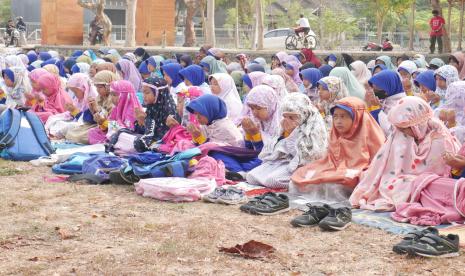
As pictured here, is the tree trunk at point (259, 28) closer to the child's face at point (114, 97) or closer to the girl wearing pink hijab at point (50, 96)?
the girl wearing pink hijab at point (50, 96)

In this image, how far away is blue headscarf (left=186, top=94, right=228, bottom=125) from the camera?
6.98 meters

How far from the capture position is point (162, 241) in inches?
184

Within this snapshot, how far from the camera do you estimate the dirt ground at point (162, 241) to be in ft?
13.6

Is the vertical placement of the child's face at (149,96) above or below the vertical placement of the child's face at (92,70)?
below

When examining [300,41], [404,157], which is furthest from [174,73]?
[300,41]

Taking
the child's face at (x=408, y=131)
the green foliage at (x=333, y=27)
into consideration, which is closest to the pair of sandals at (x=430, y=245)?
the child's face at (x=408, y=131)

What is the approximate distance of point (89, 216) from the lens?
17.5 ft

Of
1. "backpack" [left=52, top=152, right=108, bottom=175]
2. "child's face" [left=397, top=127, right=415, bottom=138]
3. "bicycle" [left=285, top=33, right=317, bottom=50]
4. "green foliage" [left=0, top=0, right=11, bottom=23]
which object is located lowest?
"backpack" [left=52, top=152, right=108, bottom=175]

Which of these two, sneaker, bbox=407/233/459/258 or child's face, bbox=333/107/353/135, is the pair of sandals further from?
child's face, bbox=333/107/353/135

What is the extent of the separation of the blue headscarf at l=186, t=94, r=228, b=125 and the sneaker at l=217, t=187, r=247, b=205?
1281 mm

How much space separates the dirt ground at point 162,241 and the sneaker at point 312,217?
0.08 meters

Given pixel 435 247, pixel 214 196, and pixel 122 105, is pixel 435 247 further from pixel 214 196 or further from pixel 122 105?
pixel 122 105

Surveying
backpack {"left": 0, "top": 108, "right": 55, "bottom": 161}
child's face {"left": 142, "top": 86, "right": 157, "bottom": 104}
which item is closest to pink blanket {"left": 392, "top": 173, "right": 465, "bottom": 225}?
child's face {"left": 142, "top": 86, "right": 157, "bottom": 104}

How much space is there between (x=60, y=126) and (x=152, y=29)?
2088 centimetres
